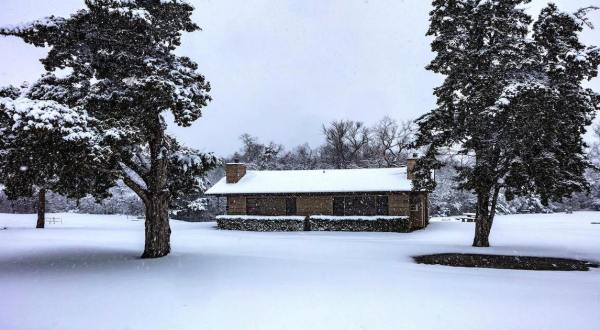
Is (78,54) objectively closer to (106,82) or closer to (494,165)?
(106,82)

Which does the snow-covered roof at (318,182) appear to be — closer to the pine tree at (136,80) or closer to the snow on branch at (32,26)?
the pine tree at (136,80)

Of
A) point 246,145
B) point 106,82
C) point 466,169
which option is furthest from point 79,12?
point 246,145

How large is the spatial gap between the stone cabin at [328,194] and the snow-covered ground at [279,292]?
11.9 meters

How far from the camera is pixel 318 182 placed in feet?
107

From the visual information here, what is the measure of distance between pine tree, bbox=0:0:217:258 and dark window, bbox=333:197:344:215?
16718mm

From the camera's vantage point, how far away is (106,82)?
45.4 ft

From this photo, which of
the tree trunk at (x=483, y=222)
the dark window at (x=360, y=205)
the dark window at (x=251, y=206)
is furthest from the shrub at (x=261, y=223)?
the tree trunk at (x=483, y=222)

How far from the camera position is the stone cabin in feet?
96.9

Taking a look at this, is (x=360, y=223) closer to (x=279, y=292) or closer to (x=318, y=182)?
(x=318, y=182)

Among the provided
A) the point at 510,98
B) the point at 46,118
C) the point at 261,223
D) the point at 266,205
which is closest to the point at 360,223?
the point at 261,223

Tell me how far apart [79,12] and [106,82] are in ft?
7.62

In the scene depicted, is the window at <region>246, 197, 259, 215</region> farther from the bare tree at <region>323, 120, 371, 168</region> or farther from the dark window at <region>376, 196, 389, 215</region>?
the bare tree at <region>323, 120, 371, 168</region>

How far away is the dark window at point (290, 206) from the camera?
32.0 meters

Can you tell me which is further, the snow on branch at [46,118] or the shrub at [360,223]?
the shrub at [360,223]
